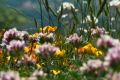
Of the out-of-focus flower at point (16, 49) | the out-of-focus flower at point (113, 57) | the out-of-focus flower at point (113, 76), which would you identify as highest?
the out-of-focus flower at point (16, 49)

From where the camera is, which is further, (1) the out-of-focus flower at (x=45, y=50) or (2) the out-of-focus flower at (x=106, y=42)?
(1) the out-of-focus flower at (x=45, y=50)

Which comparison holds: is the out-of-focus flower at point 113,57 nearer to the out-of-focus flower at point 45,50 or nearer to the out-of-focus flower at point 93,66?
the out-of-focus flower at point 93,66

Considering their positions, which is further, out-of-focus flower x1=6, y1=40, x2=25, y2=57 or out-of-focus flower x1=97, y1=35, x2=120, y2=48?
out-of-focus flower x1=6, y1=40, x2=25, y2=57

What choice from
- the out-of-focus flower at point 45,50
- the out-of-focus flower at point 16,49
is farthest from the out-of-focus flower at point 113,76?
the out-of-focus flower at point 16,49

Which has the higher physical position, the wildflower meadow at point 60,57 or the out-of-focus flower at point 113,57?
the wildflower meadow at point 60,57

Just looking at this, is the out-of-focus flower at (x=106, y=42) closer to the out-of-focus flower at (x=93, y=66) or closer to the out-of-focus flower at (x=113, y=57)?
the out-of-focus flower at (x=93, y=66)

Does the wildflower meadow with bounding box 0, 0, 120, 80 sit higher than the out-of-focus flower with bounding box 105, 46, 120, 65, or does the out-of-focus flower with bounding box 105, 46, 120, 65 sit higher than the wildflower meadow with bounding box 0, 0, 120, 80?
the wildflower meadow with bounding box 0, 0, 120, 80

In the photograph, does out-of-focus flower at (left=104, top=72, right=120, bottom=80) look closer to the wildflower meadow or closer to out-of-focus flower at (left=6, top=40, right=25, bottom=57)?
the wildflower meadow

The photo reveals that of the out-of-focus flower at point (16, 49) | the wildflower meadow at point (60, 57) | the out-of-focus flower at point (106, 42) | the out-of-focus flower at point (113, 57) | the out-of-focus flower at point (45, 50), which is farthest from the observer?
the out-of-focus flower at point (16, 49)

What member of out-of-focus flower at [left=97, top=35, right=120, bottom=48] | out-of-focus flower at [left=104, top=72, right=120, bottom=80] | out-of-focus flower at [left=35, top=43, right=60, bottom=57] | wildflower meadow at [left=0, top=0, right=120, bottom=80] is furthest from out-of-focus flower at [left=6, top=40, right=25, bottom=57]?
out-of-focus flower at [left=104, top=72, right=120, bottom=80]

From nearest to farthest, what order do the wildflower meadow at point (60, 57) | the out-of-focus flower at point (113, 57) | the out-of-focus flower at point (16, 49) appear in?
the out-of-focus flower at point (113, 57), the wildflower meadow at point (60, 57), the out-of-focus flower at point (16, 49)

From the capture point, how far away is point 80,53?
6582 mm

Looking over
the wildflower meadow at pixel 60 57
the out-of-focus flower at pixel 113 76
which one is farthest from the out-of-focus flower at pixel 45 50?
the out-of-focus flower at pixel 113 76

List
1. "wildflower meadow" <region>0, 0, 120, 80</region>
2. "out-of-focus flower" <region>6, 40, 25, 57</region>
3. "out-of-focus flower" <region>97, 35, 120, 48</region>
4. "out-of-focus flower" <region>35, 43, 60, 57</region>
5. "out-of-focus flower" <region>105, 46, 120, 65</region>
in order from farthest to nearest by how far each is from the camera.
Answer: "out-of-focus flower" <region>6, 40, 25, 57</region> → "out-of-focus flower" <region>35, 43, 60, 57</region> → "out-of-focus flower" <region>97, 35, 120, 48</region> → "wildflower meadow" <region>0, 0, 120, 80</region> → "out-of-focus flower" <region>105, 46, 120, 65</region>
